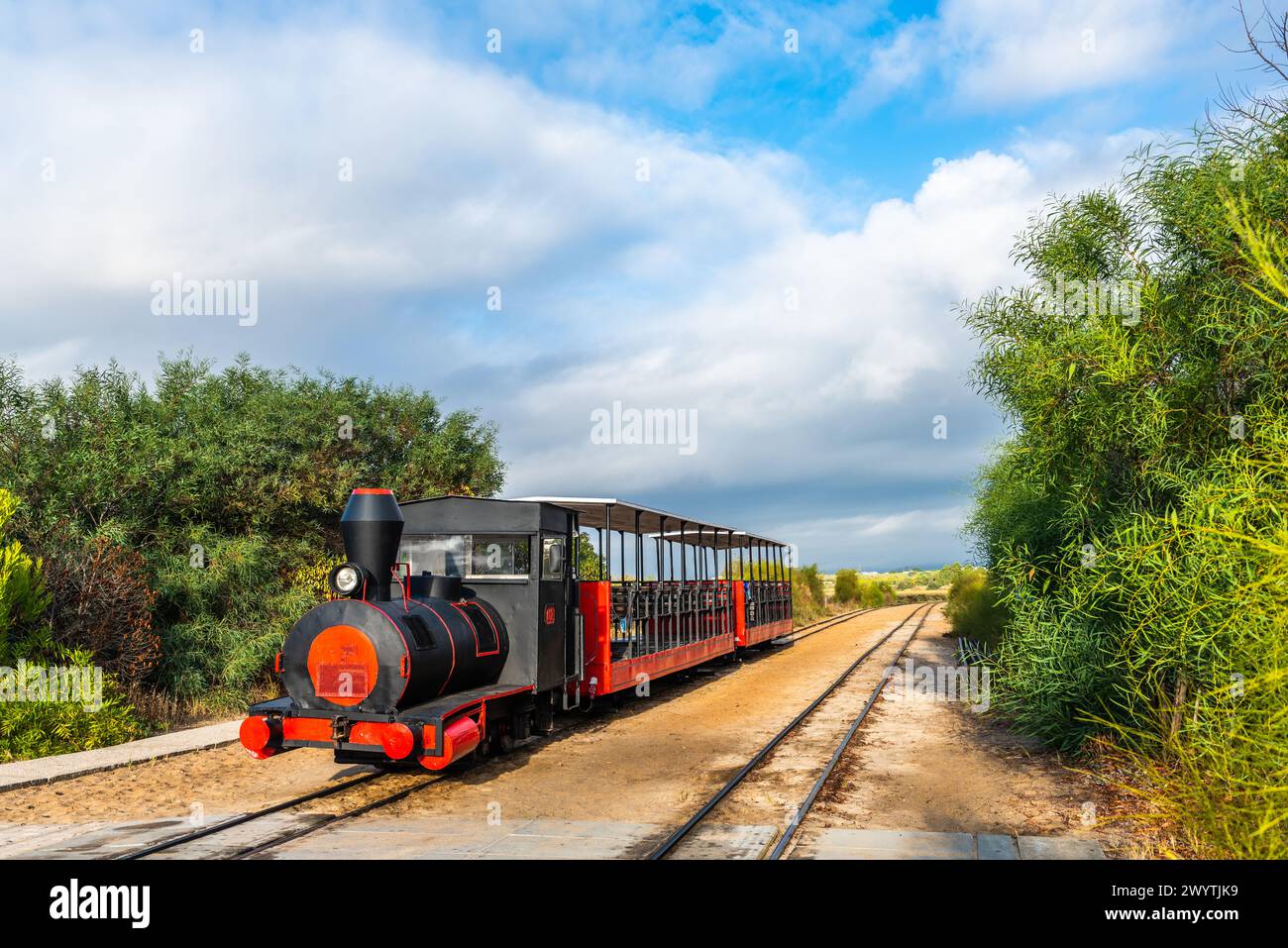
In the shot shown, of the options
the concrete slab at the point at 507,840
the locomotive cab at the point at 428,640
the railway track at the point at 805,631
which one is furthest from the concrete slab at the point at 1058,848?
the railway track at the point at 805,631

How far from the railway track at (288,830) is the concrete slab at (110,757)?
119 inches

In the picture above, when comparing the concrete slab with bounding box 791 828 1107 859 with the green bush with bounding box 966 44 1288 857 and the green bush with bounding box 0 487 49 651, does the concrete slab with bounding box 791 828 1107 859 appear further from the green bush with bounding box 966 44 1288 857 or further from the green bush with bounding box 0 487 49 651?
Answer: the green bush with bounding box 0 487 49 651

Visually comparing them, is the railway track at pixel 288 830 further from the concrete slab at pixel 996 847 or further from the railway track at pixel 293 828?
the concrete slab at pixel 996 847

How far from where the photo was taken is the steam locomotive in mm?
8562

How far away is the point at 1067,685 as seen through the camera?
9.92 meters

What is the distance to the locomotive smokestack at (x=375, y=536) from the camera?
9250mm

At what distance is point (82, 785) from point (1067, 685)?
10583 millimetres

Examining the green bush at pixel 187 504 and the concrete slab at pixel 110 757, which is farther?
the green bush at pixel 187 504

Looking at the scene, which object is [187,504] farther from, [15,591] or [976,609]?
[976,609]

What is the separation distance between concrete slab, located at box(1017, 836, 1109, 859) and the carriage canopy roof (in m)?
6.45

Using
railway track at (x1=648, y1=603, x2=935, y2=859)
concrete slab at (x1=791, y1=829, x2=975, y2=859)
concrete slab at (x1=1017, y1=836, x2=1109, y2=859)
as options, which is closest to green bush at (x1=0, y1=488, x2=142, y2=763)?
railway track at (x1=648, y1=603, x2=935, y2=859)

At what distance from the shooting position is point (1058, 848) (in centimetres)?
695

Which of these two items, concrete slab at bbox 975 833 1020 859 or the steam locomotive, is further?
the steam locomotive

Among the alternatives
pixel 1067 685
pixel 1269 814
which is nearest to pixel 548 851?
pixel 1269 814
